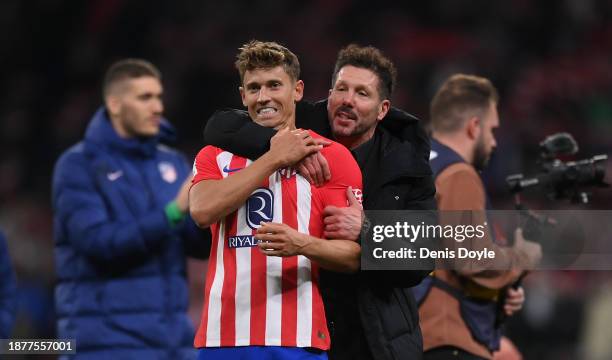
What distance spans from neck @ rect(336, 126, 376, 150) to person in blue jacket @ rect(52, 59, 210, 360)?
136 cm

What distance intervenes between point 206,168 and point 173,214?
173cm

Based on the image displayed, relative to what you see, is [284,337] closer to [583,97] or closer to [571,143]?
[571,143]

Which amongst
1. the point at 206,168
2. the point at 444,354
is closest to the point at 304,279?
the point at 206,168

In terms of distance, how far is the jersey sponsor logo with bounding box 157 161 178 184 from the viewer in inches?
233

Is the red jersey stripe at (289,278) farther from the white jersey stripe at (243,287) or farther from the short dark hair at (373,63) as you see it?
the short dark hair at (373,63)

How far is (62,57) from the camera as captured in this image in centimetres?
1395

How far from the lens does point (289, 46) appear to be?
1369 centimetres

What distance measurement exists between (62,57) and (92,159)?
28.2ft

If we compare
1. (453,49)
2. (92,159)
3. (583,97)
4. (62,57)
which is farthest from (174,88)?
(92,159)

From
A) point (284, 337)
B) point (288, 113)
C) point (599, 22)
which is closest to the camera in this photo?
point (284, 337)

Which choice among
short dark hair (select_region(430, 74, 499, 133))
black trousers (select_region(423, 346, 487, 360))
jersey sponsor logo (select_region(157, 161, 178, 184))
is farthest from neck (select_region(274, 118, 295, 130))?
jersey sponsor logo (select_region(157, 161, 178, 184))

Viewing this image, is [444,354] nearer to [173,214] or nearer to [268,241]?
[173,214]

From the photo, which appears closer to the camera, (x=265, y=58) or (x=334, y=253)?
(x=334, y=253)

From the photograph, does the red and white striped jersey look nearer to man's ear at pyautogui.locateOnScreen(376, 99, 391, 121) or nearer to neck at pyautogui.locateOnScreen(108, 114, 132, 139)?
man's ear at pyautogui.locateOnScreen(376, 99, 391, 121)
